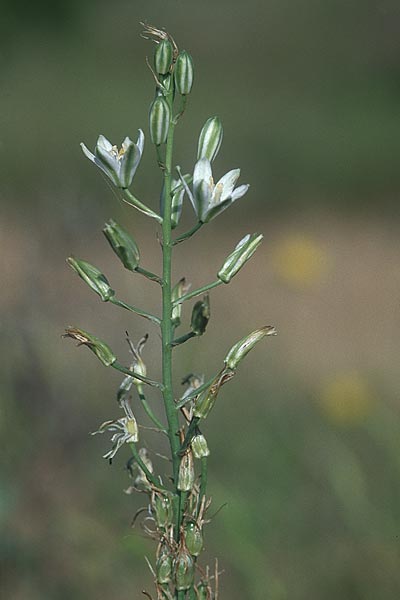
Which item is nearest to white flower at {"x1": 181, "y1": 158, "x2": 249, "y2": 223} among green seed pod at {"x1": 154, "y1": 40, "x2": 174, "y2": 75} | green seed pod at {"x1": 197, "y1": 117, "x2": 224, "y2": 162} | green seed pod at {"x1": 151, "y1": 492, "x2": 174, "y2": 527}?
green seed pod at {"x1": 197, "y1": 117, "x2": 224, "y2": 162}

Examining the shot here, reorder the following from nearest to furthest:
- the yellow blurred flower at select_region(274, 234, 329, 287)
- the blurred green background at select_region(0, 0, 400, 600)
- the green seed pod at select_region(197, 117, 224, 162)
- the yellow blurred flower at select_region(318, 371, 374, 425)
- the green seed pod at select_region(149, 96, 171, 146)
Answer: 1. the green seed pod at select_region(149, 96, 171, 146)
2. the green seed pod at select_region(197, 117, 224, 162)
3. the blurred green background at select_region(0, 0, 400, 600)
4. the yellow blurred flower at select_region(318, 371, 374, 425)
5. the yellow blurred flower at select_region(274, 234, 329, 287)

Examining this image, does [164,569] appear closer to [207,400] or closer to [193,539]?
[193,539]

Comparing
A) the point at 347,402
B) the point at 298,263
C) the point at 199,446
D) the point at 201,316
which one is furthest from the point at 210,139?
the point at 298,263

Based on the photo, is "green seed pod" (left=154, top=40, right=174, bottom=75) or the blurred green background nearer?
"green seed pod" (left=154, top=40, right=174, bottom=75)

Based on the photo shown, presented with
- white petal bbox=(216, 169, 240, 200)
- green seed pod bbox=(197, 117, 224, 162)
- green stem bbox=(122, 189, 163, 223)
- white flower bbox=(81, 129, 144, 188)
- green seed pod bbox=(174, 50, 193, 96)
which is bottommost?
green stem bbox=(122, 189, 163, 223)

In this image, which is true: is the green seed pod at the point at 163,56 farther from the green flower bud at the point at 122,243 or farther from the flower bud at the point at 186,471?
the flower bud at the point at 186,471

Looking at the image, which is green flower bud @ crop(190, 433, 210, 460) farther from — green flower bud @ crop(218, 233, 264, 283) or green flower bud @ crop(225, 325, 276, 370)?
green flower bud @ crop(218, 233, 264, 283)
